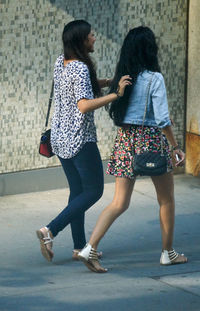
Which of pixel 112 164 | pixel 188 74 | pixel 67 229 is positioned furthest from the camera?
pixel 188 74

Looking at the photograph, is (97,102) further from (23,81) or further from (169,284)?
(23,81)

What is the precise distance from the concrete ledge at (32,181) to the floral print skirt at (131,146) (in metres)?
2.15

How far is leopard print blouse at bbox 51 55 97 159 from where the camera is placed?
572cm

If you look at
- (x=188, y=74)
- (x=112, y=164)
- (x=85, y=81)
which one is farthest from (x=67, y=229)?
(x=188, y=74)

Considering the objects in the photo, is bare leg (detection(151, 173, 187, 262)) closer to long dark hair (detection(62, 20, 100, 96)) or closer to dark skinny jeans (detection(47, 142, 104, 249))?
dark skinny jeans (detection(47, 142, 104, 249))

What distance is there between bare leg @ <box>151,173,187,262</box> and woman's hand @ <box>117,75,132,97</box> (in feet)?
2.13

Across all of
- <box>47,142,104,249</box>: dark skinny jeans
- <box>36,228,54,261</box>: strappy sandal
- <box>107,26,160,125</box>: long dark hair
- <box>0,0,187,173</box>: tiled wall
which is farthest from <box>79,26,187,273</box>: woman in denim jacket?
<box>0,0,187,173</box>: tiled wall

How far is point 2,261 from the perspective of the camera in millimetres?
6129

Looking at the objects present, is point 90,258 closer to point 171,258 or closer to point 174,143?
point 171,258

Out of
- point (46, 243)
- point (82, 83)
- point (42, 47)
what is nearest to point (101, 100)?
point (82, 83)

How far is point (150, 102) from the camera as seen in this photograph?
18.7 ft

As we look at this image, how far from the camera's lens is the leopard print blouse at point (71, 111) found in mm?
5723

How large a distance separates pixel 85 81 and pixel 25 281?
1.39 meters

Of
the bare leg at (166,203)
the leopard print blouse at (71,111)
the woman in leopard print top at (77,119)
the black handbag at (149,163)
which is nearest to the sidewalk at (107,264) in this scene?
the bare leg at (166,203)
